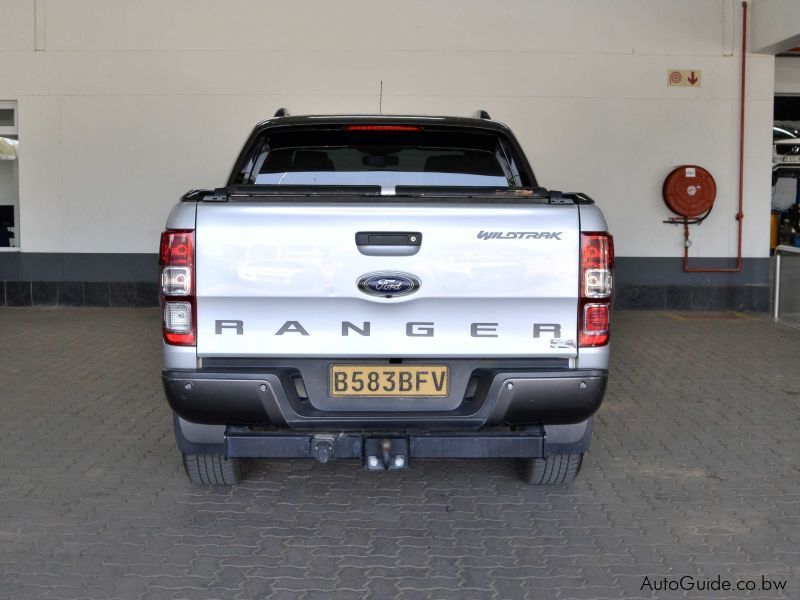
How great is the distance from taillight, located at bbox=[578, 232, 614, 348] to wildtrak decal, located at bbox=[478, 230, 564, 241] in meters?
0.13

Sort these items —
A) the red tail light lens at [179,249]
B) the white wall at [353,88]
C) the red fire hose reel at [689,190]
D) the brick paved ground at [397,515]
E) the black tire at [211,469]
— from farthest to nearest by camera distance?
the red fire hose reel at [689,190], the white wall at [353,88], the black tire at [211,469], the red tail light lens at [179,249], the brick paved ground at [397,515]

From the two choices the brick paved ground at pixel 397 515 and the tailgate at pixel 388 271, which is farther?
the tailgate at pixel 388 271

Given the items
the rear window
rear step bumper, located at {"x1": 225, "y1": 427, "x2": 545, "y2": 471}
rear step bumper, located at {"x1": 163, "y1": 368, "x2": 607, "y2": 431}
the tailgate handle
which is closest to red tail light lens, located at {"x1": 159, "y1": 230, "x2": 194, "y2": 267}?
rear step bumper, located at {"x1": 163, "y1": 368, "x2": 607, "y2": 431}

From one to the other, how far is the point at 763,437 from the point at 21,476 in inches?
173

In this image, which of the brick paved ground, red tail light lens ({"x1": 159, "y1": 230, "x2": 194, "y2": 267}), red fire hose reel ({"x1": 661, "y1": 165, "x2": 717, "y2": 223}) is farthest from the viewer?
red fire hose reel ({"x1": 661, "y1": 165, "x2": 717, "y2": 223})

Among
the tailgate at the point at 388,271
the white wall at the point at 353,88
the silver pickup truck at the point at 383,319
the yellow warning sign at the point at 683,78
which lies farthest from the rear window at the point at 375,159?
the yellow warning sign at the point at 683,78

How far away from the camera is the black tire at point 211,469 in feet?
17.3

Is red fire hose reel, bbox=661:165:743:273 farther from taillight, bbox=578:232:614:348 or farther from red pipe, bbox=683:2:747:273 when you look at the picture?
taillight, bbox=578:232:614:348

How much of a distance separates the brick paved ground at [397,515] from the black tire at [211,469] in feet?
0.21

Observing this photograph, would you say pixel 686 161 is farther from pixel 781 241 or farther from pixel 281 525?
pixel 781 241

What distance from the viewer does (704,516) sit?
5.01 meters

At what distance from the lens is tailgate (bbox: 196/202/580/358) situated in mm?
4375

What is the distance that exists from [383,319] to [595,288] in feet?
2.93

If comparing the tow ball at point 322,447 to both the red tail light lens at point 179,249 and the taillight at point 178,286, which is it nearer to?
the taillight at point 178,286
